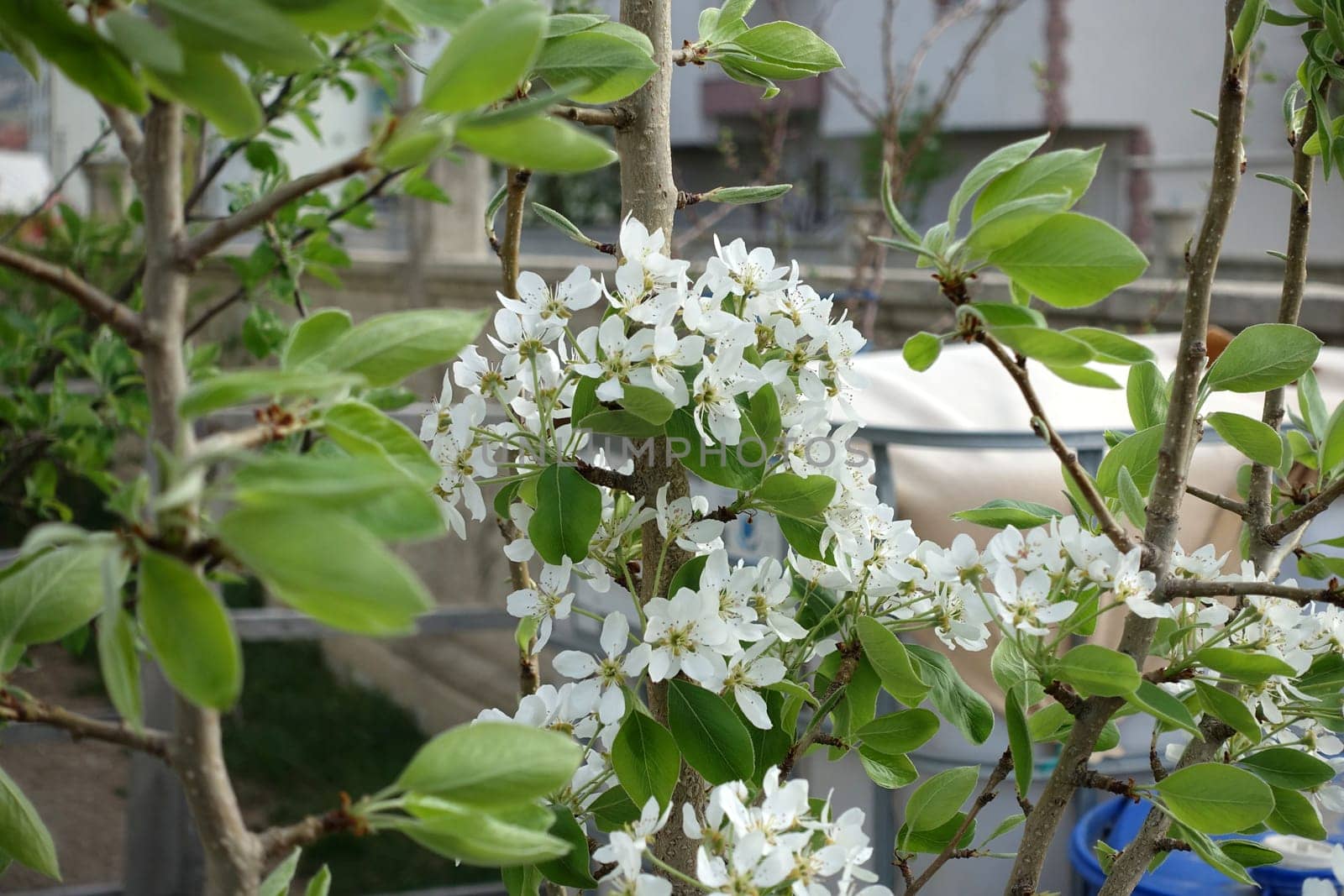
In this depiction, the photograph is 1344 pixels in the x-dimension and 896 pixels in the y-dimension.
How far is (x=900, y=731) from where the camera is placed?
812 millimetres

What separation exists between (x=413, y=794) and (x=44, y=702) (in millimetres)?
182

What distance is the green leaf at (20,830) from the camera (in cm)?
55

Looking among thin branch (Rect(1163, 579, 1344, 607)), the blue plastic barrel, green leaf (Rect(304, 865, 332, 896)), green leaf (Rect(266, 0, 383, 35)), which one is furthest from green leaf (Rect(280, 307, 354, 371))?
the blue plastic barrel

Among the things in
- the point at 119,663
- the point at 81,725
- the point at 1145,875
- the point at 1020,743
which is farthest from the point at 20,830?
the point at 1145,875

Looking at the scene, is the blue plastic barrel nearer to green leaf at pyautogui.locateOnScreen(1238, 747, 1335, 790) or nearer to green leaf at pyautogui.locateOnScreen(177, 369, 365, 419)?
green leaf at pyautogui.locateOnScreen(1238, 747, 1335, 790)

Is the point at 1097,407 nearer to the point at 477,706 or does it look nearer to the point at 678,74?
the point at 477,706

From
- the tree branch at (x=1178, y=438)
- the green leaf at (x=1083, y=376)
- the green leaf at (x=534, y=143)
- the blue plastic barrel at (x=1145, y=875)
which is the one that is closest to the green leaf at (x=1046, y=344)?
the green leaf at (x=1083, y=376)

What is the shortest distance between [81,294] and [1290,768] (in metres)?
0.74

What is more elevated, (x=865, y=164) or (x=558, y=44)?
(x=558, y=44)

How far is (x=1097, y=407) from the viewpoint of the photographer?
2.54m

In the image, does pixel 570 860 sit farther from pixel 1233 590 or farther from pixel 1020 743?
pixel 1233 590

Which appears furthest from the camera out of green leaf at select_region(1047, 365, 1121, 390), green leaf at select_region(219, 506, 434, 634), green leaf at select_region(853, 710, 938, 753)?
green leaf at select_region(853, 710, 938, 753)

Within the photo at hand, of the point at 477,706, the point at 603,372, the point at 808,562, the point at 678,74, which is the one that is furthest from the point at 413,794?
the point at 678,74

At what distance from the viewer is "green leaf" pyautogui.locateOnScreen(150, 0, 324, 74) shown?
425 millimetres
